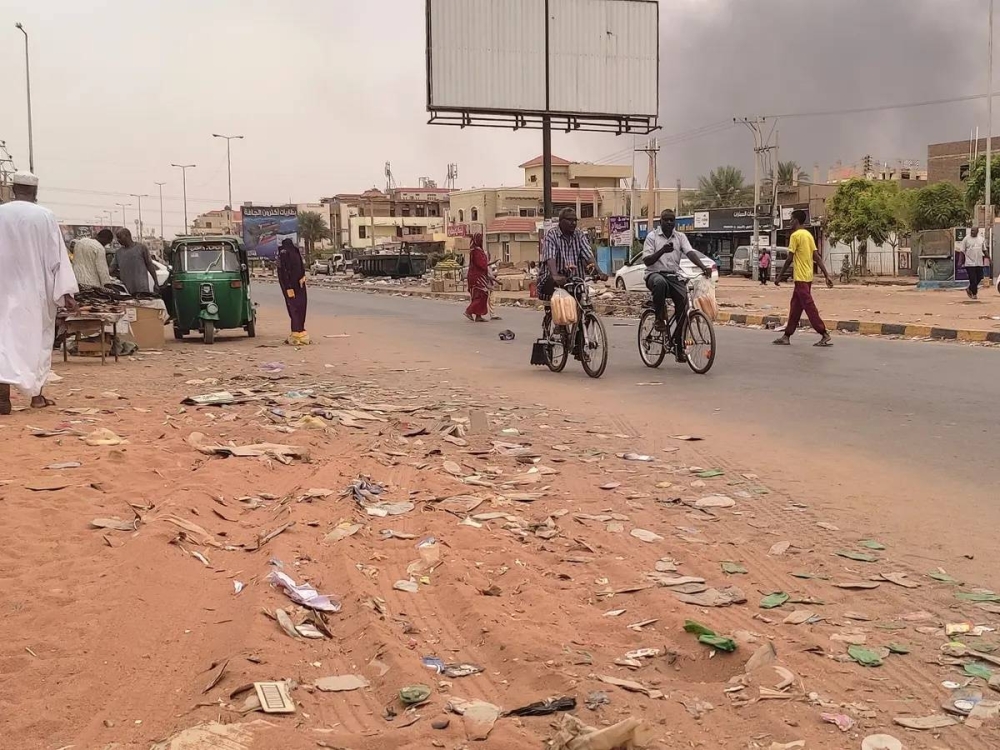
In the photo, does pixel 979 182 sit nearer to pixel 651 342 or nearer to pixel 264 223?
pixel 651 342

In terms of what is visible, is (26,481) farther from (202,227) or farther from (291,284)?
(202,227)

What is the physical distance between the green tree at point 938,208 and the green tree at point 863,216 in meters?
1.02

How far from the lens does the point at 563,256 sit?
1091 cm

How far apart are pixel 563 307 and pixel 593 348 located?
745 mm

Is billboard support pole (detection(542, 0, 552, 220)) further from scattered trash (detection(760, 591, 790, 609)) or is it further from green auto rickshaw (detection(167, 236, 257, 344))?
scattered trash (detection(760, 591, 790, 609))

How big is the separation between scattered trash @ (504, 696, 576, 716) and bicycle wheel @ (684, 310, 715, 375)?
327 inches

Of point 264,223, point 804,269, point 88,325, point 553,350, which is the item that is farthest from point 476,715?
point 264,223

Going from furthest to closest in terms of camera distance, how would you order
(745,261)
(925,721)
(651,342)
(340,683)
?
(745,261)
(651,342)
(340,683)
(925,721)

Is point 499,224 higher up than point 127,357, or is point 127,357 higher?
point 499,224

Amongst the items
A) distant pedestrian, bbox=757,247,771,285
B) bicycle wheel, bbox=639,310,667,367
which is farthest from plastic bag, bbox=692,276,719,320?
distant pedestrian, bbox=757,247,771,285

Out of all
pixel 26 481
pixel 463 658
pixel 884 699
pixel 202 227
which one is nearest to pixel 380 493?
pixel 26 481

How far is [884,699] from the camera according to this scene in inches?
118

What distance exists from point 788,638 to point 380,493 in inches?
Answer: 108

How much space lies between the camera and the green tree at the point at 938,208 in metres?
48.2
